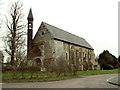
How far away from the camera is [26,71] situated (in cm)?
2783

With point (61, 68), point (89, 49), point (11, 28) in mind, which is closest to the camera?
point (61, 68)

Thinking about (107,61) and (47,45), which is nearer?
(47,45)

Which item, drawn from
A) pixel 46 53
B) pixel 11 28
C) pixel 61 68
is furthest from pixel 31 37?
pixel 61 68

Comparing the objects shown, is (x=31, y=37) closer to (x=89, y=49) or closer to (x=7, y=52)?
(x=7, y=52)

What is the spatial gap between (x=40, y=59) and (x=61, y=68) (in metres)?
25.7

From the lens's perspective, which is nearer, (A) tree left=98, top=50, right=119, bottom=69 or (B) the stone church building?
(B) the stone church building

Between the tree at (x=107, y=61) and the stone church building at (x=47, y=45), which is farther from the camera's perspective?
the tree at (x=107, y=61)

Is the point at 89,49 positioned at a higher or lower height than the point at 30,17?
lower

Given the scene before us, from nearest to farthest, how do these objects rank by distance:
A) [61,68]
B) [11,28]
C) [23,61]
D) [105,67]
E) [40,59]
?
1. [23,61]
2. [61,68]
3. [11,28]
4. [40,59]
5. [105,67]

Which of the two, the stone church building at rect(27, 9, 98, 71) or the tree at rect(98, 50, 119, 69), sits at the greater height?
the stone church building at rect(27, 9, 98, 71)

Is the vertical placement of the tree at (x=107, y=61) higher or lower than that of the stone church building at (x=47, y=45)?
lower

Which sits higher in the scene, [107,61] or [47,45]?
[47,45]

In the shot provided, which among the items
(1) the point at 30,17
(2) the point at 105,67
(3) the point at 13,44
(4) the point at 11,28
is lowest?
(2) the point at 105,67

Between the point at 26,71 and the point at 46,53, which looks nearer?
the point at 26,71
